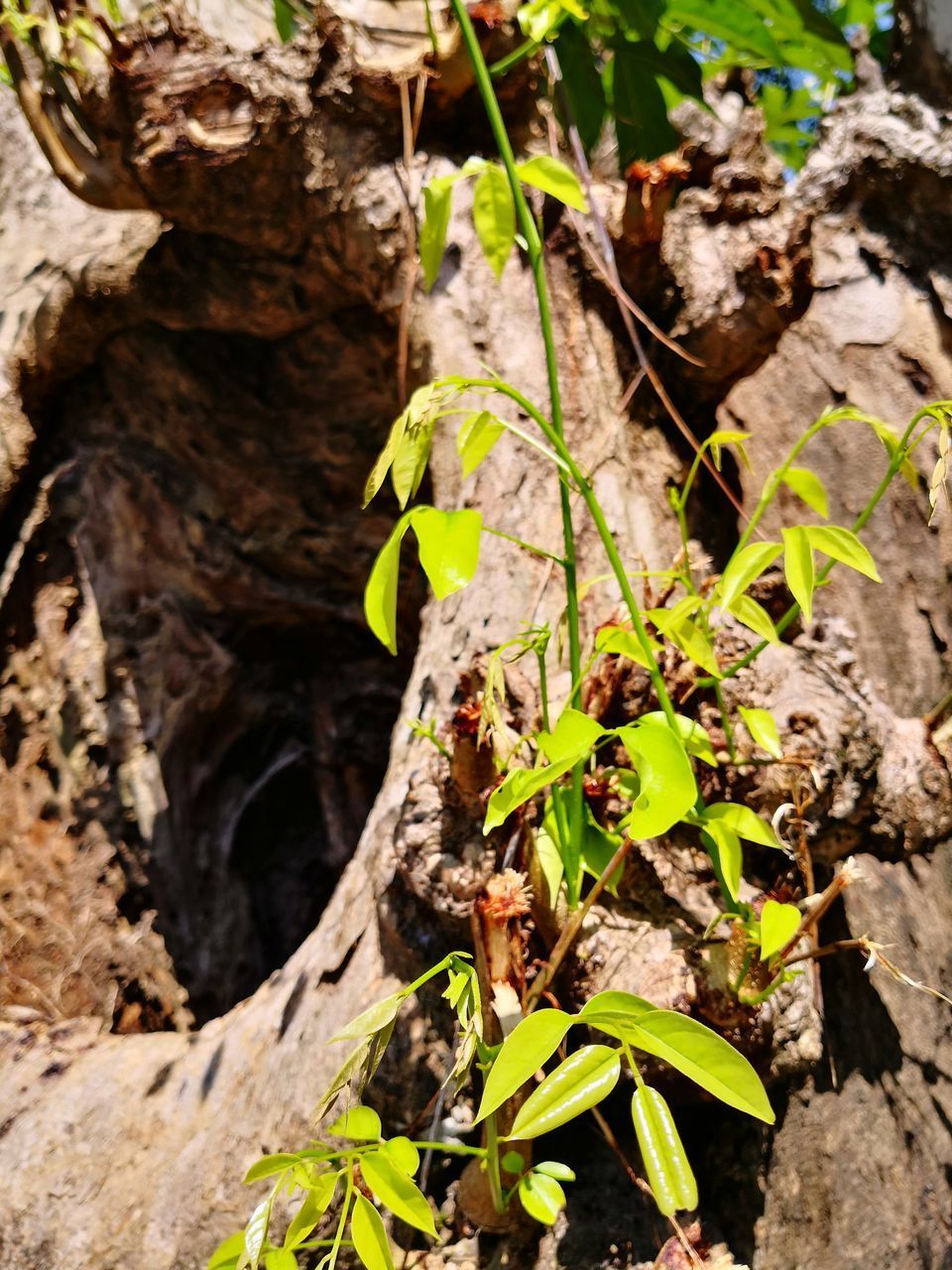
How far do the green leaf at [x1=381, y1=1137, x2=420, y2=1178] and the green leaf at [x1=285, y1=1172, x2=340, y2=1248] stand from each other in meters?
0.04

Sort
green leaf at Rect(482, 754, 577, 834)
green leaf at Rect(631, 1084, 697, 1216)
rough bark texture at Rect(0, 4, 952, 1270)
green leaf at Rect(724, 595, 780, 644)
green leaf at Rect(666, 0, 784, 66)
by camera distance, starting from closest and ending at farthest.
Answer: green leaf at Rect(631, 1084, 697, 1216) < green leaf at Rect(482, 754, 577, 834) < green leaf at Rect(724, 595, 780, 644) < rough bark texture at Rect(0, 4, 952, 1270) < green leaf at Rect(666, 0, 784, 66)

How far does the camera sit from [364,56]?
1278mm

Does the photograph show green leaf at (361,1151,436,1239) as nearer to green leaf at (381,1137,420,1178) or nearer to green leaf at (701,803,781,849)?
green leaf at (381,1137,420,1178)

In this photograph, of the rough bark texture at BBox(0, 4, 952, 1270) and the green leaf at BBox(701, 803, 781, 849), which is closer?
the green leaf at BBox(701, 803, 781, 849)

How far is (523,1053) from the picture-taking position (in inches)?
20.6

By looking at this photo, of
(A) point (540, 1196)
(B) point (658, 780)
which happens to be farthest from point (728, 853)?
(A) point (540, 1196)

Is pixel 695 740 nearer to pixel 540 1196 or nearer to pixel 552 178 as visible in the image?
pixel 540 1196

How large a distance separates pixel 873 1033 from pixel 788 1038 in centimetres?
Result: 19

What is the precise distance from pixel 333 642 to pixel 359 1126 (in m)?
1.31

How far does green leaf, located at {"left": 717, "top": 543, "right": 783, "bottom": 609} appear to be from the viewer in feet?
2.21

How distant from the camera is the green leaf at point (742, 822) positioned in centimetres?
72

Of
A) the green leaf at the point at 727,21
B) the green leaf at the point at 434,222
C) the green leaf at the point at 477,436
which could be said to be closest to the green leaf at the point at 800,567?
the green leaf at the point at 477,436

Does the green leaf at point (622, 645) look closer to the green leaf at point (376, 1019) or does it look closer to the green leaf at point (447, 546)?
the green leaf at point (447, 546)

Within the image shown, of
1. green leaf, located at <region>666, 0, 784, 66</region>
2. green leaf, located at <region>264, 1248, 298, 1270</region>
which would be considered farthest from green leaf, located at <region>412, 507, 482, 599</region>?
green leaf, located at <region>666, 0, 784, 66</region>
